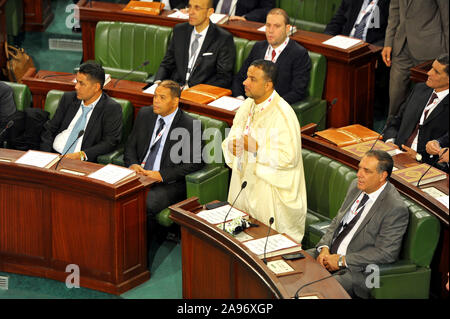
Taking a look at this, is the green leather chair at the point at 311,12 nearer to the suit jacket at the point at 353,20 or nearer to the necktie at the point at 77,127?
the suit jacket at the point at 353,20

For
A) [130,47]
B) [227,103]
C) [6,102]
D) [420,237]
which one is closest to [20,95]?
[6,102]

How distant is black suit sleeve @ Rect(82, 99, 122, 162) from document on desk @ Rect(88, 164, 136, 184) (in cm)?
72

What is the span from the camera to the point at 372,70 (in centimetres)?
650

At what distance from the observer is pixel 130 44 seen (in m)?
7.05

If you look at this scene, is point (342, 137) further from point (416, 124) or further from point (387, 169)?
point (387, 169)

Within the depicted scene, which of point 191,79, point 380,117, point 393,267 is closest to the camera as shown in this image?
point 393,267

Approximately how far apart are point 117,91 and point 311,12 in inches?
96.0

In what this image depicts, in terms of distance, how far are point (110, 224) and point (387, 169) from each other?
170 centimetres

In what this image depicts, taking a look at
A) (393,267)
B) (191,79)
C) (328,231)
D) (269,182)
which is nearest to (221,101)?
(191,79)

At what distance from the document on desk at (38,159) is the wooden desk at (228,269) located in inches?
36.6

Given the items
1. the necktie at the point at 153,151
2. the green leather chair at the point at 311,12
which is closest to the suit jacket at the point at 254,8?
the green leather chair at the point at 311,12

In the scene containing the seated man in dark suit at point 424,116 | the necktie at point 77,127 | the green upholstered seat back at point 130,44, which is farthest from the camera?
the green upholstered seat back at point 130,44

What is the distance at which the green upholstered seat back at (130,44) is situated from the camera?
22.8 feet
